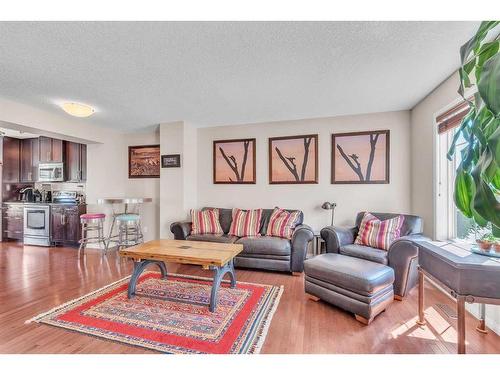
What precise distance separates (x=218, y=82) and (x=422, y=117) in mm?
2692

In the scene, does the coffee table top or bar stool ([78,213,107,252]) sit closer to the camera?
the coffee table top

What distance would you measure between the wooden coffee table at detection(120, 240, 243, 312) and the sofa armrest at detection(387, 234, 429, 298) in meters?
1.65

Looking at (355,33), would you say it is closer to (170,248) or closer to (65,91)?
(170,248)

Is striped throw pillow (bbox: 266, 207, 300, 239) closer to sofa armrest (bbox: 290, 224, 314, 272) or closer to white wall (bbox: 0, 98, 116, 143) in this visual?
sofa armrest (bbox: 290, 224, 314, 272)

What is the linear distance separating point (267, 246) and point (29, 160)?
5.77m

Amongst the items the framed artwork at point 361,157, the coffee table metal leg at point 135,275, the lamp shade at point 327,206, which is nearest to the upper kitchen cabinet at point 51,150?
the coffee table metal leg at point 135,275

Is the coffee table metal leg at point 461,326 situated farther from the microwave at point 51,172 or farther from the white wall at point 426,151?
the microwave at point 51,172

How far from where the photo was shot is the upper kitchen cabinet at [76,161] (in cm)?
501

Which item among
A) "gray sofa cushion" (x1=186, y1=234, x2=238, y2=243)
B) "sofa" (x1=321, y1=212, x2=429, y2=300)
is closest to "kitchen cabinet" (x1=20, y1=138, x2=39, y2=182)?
"gray sofa cushion" (x1=186, y1=234, x2=238, y2=243)

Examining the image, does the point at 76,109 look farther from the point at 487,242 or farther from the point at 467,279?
the point at 487,242

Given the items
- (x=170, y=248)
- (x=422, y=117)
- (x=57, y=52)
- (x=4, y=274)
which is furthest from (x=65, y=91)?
(x=422, y=117)

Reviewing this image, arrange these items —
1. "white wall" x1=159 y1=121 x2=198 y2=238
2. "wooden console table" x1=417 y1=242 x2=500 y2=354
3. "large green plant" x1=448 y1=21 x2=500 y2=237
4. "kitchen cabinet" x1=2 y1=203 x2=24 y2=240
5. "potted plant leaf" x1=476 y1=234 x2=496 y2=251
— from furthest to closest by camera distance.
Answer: "kitchen cabinet" x1=2 y1=203 x2=24 y2=240
"white wall" x1=159 y1=121 x2=198 y2=238
"potted plant leaf" x1=476 y1=234 x2=496 y2=251
"wooden console table" x1=417 y1=242 x2=500 y2=354
"large green plant" x1=448 y1=21 x2=500 y2=237

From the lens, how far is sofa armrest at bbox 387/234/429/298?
8.02 feet

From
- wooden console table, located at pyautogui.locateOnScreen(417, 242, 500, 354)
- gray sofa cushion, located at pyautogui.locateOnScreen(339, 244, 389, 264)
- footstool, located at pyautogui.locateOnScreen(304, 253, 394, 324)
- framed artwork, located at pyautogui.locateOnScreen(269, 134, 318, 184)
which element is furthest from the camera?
framed artwork, located at pyautogui.locateOnScreen(269, 134, 318, 184)
